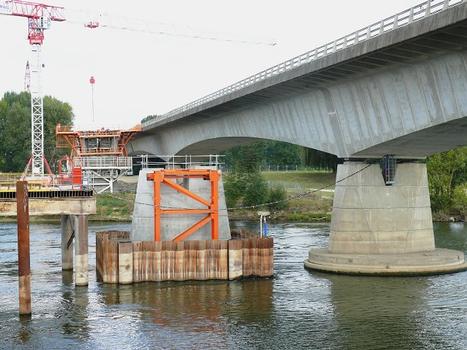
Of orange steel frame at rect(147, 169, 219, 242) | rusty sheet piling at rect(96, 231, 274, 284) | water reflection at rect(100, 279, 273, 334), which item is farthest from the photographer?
orange steel frame at rect(147, 169, 219, 242)

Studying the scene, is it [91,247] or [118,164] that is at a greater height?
[118,164]

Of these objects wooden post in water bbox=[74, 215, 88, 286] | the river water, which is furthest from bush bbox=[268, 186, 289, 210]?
wooden post in water bbox=[74, 215, 88, 286]

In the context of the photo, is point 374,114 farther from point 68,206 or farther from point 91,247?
point 91,247

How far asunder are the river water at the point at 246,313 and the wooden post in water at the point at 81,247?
809 mm

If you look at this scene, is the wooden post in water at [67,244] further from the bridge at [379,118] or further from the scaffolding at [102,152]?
the scaffolding at [102,152]

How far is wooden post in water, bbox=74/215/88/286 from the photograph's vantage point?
118ft

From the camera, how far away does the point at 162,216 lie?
40656 millimetres

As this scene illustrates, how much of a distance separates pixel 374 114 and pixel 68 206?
16.5 meters

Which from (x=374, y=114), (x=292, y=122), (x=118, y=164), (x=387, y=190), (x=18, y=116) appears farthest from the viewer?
(x=18, y=116)

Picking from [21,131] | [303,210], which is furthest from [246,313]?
[21,131]

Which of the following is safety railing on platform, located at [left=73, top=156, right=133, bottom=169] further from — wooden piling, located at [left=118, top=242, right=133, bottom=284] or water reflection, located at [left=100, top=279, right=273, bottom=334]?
water reflection, located at [left=100, top=279, right=273, bottom=334]

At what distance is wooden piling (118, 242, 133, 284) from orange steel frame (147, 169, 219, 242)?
2172 mm

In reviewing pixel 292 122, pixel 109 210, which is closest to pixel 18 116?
pixel 109 210

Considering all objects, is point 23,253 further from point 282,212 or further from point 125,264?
point 282,212
